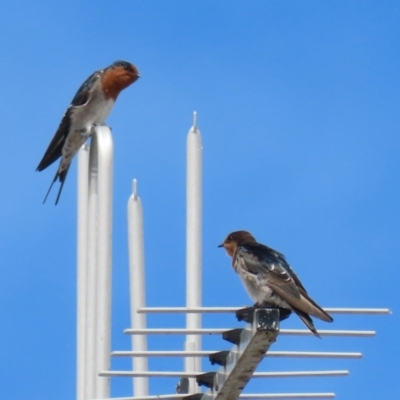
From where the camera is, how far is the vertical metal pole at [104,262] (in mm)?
5043

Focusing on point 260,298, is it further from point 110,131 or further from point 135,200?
point 110,131

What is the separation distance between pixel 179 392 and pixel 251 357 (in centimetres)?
127

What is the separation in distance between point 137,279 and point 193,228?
422mm

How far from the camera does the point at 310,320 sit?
18.3 ft

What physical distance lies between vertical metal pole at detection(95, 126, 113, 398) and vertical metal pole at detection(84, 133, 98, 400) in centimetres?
10

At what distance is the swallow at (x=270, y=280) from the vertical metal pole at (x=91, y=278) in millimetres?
844

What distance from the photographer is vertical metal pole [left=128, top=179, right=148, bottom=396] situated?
20.1ft

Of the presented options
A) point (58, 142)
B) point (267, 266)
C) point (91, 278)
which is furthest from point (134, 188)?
point (58, 142)

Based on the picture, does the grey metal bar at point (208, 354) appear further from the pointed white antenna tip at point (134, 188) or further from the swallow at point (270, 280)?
the pointed white antenna tip at point (134, 188)

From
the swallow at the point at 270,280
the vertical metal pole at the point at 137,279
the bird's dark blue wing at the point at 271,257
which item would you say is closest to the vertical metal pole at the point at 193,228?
the vertical metal pole at the point at 137,279

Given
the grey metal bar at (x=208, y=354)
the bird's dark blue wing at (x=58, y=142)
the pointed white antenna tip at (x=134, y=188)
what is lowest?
the grey metal bar at (x=208, y=354)

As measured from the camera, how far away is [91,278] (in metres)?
5.53

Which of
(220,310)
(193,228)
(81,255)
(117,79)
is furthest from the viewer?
(117,79)

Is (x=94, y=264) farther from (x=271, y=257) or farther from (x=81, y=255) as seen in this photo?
(x=271, y=257)
